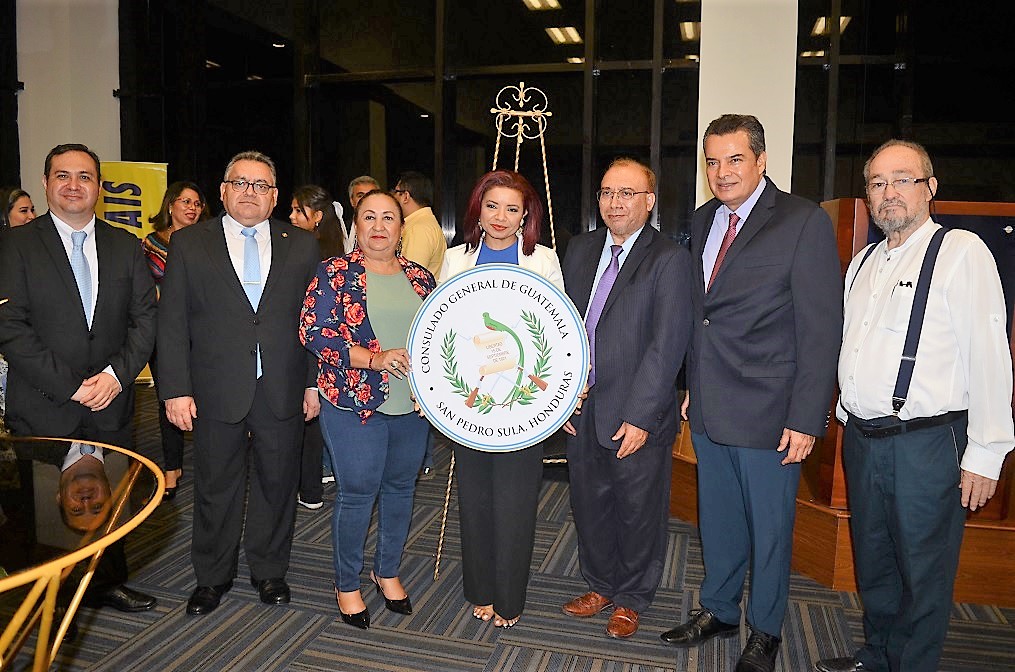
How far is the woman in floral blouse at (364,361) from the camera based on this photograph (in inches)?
106

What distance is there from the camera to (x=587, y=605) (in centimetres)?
302

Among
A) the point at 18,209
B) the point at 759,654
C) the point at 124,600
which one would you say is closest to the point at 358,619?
the point at 124,600

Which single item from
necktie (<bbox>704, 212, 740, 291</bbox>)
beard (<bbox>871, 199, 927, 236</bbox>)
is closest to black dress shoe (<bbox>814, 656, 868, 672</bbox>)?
necktie (<bbox>704, 212, 740, 291</bbox>)

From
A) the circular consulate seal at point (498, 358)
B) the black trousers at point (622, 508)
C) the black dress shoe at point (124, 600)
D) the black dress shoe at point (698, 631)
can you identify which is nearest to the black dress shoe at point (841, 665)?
the black dress shoe at point (698, 631)

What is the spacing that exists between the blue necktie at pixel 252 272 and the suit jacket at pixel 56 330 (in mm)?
466

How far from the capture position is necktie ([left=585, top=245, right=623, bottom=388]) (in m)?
2.76

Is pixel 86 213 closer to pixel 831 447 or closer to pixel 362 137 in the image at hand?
pixel 831 447

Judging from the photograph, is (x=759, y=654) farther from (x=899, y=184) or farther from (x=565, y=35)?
(x=565, y=35)

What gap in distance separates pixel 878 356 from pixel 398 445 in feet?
5.38

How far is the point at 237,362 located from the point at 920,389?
2.25 metres

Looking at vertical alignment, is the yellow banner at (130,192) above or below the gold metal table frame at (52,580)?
above

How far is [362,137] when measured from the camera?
24.5ft

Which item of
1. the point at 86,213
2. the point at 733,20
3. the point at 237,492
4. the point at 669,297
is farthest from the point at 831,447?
the point at 733,20

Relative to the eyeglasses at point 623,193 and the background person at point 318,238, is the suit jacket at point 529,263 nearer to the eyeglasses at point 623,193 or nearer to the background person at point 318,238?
the eyeglasses at point 623,193
